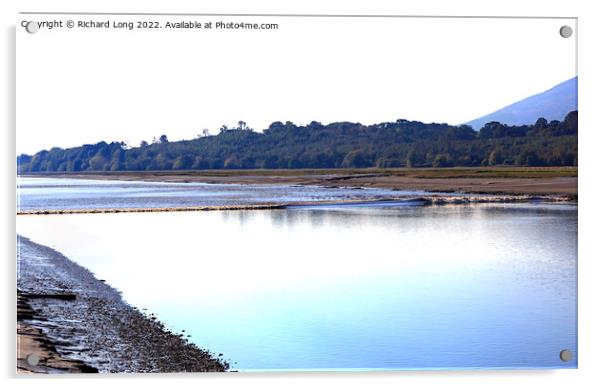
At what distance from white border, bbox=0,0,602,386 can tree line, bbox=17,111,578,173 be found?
0.57 m

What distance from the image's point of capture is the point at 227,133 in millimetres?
7066

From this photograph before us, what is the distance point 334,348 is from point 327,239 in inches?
89.5

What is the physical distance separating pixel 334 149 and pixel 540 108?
5.49ft

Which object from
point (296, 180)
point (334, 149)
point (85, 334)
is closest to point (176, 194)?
point (296, 180)

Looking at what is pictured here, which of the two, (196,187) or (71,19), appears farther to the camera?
(196,187)

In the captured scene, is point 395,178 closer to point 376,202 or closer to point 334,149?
point 376,202

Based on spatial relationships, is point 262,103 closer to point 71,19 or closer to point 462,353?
point 71,19

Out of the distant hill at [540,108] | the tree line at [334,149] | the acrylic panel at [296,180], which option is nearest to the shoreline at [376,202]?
the acrylic panel at [296,180]

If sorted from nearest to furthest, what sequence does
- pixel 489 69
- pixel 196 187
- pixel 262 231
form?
pixel 489 69 < pixel 196 187 < pixel 262 231

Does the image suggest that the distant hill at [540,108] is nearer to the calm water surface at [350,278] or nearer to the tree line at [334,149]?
the tree line at [334,149]

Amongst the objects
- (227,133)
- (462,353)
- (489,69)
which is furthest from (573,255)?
(227,133)

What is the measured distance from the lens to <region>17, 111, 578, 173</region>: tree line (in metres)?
6.98
